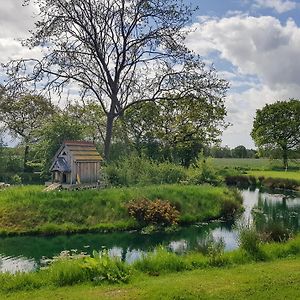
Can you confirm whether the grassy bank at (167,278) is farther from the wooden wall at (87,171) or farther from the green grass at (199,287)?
the wooden wall at (87,171)

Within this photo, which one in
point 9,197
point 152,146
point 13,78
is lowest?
point 9,197

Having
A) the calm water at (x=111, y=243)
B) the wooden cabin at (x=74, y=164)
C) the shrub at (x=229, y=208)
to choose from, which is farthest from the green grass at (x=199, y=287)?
the shrub at (x=229, y=208)

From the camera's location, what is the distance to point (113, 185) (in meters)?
26.8

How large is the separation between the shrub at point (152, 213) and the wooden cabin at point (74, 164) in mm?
3946

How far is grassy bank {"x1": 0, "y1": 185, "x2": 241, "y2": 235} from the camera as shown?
19578 mm

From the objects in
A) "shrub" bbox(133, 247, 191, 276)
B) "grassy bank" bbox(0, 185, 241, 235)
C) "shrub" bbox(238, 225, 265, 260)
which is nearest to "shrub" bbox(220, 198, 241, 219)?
"grassy bank" bbox(0, 185, 241, 235)

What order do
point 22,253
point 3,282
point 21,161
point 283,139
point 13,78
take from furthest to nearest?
point 283,139, point 21,161, point 13,78, point 22,253, point 3,282

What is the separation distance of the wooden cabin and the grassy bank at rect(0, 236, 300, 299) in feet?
42.5

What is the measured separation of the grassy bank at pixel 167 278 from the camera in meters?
8.49

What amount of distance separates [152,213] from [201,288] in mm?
12498

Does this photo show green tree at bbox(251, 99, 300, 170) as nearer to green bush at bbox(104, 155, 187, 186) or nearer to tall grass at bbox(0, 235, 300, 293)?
green bush at bbox(104, 155, 187, 186)

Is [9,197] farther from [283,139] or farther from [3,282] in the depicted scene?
[283,139]

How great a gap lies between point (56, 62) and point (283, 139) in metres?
39.7

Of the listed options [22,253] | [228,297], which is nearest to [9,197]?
[22,253]
